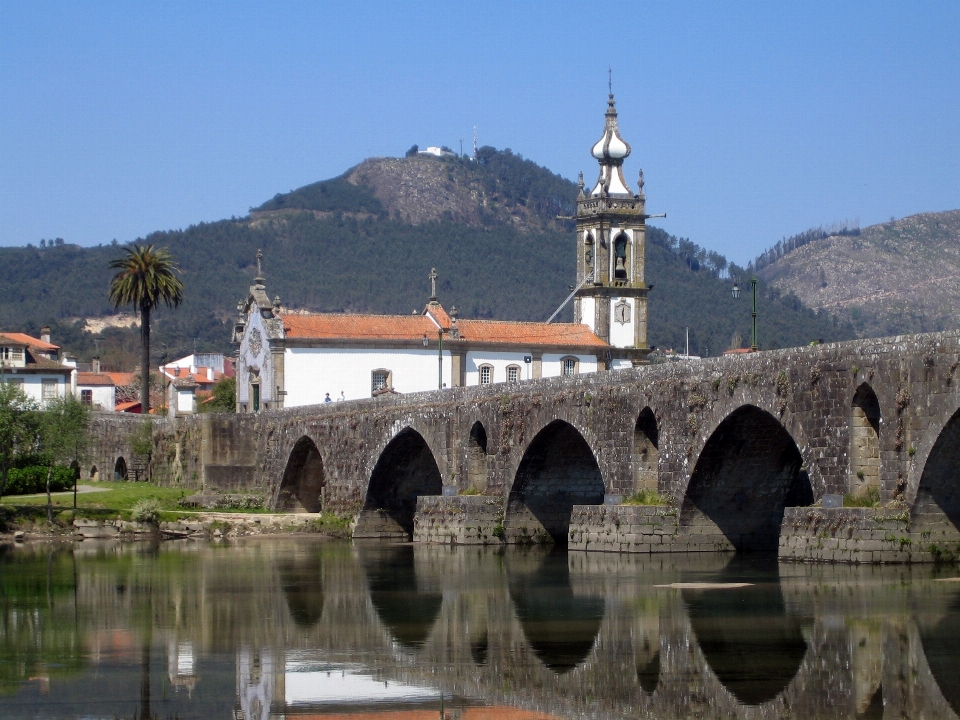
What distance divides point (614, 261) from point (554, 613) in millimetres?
57777

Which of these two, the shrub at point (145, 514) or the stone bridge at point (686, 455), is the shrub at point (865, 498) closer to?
the stone bridge at point (686, 455)

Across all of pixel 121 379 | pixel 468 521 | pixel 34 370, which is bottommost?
pixel 468 521

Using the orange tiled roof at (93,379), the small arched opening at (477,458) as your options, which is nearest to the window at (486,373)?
the small arched opening at (477,458)

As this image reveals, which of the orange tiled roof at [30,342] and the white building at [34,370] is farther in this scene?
the orange tiled roof at [30,342]

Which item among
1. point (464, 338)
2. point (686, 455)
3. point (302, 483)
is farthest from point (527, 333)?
point (686, 455)

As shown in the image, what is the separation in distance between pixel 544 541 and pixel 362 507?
35.3ft

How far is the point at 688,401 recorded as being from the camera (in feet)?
129

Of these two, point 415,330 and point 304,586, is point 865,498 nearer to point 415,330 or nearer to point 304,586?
point 304,586

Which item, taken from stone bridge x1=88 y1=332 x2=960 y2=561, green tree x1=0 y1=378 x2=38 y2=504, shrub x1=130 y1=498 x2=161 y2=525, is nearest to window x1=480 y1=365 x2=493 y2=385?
stone bridge x1=88 y1=332 x2=960 y2=561

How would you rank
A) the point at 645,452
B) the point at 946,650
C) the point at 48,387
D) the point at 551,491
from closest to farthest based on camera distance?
the point at 946,650 → the point at 645,452 → the point at 551,491 → the point at 48,387

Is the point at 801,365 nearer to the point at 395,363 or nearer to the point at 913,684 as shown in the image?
the point at 913,684

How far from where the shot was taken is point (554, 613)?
30.7m

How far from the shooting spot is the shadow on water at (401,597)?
29.2m

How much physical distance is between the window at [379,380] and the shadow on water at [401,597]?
31272 mm
